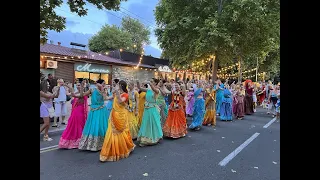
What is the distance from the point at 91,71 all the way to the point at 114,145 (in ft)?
53.3

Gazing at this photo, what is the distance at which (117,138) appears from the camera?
18.2ft

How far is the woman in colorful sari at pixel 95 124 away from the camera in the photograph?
19.8 feet

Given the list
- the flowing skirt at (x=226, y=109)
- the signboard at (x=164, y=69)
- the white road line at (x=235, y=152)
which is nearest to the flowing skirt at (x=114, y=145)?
the white road line at (x=235, y=152)

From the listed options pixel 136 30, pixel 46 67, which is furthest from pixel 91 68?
pixel 136 30

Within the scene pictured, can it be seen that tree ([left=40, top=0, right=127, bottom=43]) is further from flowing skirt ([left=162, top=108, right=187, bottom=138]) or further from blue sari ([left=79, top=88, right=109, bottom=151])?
flowing skirt ([left=162, top=108, right=187, bottom=138])

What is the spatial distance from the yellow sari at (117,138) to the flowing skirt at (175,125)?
6.99 feet

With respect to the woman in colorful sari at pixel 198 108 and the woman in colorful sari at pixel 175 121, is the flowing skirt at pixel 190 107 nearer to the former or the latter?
the woman in colorful sari at pixel 198 108

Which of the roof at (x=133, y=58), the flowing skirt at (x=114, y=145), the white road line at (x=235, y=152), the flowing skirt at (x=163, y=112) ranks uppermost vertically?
the roof at (x=133, y=58)

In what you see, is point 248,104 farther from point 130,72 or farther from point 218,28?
point 130,72

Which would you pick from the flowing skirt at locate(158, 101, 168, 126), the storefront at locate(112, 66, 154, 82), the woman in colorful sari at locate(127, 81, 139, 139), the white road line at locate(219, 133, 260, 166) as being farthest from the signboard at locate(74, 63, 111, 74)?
the white road line at locate(219, 133, 260, 166)

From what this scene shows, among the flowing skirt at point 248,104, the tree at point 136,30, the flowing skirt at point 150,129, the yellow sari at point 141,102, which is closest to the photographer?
the flowing skirt at point 150,129

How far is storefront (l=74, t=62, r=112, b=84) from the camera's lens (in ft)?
64.7
